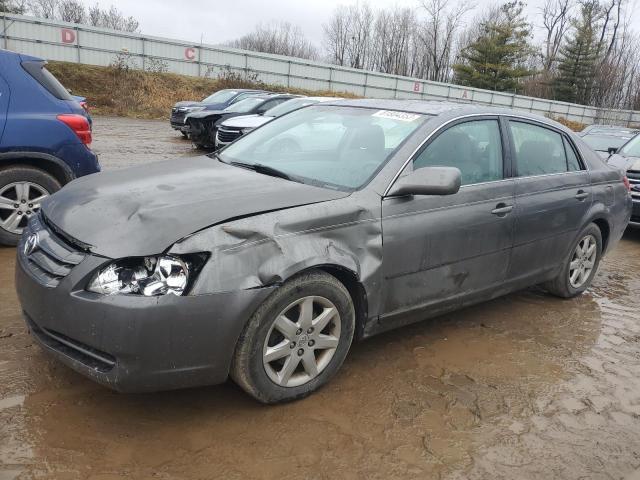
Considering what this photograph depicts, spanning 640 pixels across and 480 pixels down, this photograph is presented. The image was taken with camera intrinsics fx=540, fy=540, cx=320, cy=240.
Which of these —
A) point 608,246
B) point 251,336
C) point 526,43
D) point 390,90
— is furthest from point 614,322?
point 526,43

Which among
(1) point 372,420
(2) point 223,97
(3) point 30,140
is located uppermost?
(2) point 223,97

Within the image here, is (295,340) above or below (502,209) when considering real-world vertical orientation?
below

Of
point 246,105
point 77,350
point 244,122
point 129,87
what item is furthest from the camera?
point 129,87

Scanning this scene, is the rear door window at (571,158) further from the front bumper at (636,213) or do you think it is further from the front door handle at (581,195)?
the front bumper at (636,213)

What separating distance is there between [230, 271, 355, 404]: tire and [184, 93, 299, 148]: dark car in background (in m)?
11.6

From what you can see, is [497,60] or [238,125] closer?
[238,125]

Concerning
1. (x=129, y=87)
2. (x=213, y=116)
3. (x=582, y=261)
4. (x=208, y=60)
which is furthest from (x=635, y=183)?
(x=208, y=60)

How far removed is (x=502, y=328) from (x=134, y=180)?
2.92 meters

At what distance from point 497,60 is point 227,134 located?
44.5m

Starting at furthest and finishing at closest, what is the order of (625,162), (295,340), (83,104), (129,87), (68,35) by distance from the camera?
(129,87) → (68,35) → (83,104) → (625,162) → (295,340)

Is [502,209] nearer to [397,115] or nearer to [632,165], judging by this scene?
[397,115]

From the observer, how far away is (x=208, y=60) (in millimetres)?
30719

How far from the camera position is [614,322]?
15.0 ft

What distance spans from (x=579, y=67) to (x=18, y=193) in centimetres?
5631
